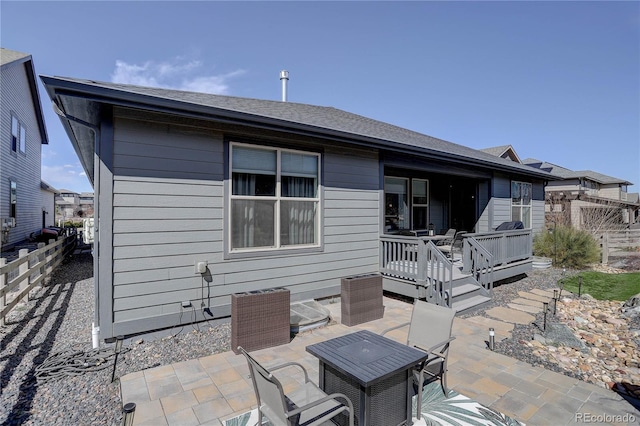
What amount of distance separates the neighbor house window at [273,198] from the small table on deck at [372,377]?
9.44 ft

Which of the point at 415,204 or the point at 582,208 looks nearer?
the point at 415,204

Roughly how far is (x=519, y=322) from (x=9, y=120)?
59.6ft

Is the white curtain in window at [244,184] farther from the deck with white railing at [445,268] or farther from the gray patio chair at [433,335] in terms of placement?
the deck with white railing at [445,268]

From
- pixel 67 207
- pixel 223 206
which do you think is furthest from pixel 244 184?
pixel 67 207

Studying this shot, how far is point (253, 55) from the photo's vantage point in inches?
Result: 396

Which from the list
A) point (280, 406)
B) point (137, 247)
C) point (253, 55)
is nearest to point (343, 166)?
point (137, 247)

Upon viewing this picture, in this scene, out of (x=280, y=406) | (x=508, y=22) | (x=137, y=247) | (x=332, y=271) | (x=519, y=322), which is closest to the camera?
(x=280, y=406)

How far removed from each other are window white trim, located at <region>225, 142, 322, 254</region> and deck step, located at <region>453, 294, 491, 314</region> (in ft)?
9.43

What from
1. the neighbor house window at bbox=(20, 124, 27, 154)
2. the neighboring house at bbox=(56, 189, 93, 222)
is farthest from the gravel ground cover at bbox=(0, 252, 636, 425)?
the neighboring house at bbox=(56, 189, 93, 222)

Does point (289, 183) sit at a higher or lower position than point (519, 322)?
higher

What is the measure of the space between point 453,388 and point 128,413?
3071 mm

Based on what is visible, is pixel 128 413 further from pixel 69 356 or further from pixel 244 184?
pixel 244 184

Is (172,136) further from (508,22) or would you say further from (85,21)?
(508,22)

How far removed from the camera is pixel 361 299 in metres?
5.14
